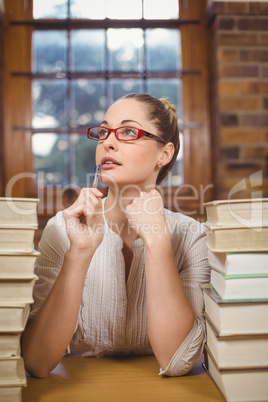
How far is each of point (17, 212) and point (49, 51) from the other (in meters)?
2.02

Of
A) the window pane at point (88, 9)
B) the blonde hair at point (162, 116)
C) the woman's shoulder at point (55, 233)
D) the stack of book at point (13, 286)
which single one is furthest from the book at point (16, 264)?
the window pane at point (88, 9)

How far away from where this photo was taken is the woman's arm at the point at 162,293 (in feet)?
3.11

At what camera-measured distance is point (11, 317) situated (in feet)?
2.30

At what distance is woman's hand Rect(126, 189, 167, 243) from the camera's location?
0.98 metres

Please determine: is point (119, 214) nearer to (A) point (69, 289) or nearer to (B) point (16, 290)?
(A) point (69, 289)

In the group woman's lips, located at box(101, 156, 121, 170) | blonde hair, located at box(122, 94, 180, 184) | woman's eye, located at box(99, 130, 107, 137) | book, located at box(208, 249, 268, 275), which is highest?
blonde hair, located at box(122, 94, 180, 184)

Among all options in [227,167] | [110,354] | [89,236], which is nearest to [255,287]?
[89,236]

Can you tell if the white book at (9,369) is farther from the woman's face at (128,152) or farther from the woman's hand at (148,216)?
the woman's face at (128,152)

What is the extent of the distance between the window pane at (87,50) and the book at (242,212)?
6.38 ft

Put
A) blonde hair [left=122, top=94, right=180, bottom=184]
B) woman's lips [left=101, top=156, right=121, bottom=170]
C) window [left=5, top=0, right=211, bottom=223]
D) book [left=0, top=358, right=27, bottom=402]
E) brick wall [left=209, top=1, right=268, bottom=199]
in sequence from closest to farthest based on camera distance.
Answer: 1. book [left=0, top=358, right=27, bottom=402]
2. woman's lips [left=101, top=156, right=121, bottom=170]
3. blonde hair [left=122, top=94, right=180, bottom=184]
4. brick wall [left=209, top=1, right=268, bottom=199]
5. window [left=5, top=0, right=211, bottom=223]

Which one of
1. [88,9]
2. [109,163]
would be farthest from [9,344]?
[88,9]

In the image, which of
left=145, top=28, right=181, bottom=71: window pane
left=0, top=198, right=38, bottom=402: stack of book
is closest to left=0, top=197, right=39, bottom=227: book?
left=0, top=198, right=38, bottom=402: stack of book

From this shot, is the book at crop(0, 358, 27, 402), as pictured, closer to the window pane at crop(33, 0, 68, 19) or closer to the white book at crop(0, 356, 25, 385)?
the white book at crop(0, 356, 25, 385)

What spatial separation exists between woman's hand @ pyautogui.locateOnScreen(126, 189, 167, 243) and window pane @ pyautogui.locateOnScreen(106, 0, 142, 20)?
1.82 meters
